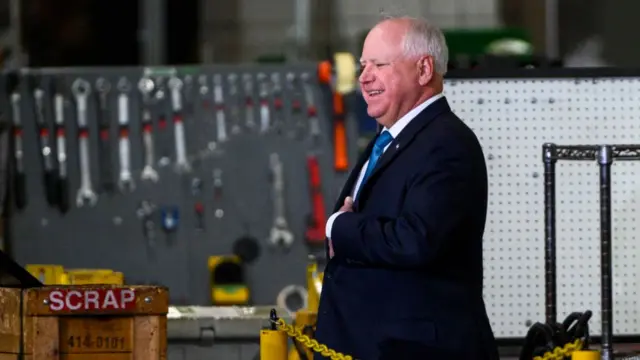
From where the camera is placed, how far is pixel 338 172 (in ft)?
33.2

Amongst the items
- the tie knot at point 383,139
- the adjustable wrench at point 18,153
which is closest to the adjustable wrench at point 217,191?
the adjustable wrench at point 18,153

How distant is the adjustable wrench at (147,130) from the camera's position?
10.1m

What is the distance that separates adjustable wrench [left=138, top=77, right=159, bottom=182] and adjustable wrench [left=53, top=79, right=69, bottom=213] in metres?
0.49

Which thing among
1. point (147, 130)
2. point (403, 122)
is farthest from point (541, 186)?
point (147, 130)

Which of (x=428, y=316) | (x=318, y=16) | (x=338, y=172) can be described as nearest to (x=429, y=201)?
(x=428, y=316)

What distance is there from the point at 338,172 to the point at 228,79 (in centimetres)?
91

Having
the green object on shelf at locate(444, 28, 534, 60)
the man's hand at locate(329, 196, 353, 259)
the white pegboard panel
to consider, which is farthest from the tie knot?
the green object on shelf at locate(444, 28, 534, 60)

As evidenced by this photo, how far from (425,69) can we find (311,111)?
16.4 feet

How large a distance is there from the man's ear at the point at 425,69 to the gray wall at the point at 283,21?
9.23 metres

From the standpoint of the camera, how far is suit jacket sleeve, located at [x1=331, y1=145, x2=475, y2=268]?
496 centimetres

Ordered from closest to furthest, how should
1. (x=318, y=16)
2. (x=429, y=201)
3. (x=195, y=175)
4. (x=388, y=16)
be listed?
(x=429, y=201) → (x=388, y=16) → (x=195, y=175) → (x=318, y=16)

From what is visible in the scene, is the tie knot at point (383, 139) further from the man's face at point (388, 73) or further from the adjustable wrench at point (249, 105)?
the adjustable wrench at point (249, 105)

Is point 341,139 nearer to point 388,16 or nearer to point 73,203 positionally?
point 73,203

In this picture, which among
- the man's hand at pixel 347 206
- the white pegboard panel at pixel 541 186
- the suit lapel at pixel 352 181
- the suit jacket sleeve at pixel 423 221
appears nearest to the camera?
the suit jacket sleeve at pixel 423 221
